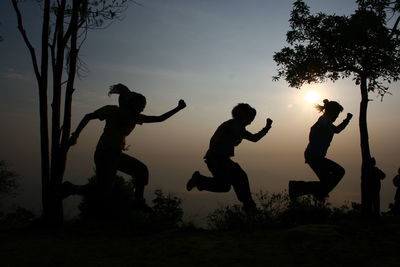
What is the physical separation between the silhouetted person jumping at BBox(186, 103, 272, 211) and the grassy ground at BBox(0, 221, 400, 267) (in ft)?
2.83

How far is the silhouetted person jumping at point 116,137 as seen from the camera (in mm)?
6402

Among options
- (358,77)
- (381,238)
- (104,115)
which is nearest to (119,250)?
(104,115)

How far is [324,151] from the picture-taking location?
26.9 feet

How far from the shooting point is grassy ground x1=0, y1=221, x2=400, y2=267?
15.2ft

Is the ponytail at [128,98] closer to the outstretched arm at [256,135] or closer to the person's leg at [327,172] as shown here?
the outstretched arm at [256,135]

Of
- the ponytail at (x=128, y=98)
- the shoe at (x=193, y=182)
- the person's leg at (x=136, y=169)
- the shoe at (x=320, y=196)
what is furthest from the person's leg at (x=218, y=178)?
the shoe at (x=320, y=196)

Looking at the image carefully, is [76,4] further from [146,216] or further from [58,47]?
[146,216]

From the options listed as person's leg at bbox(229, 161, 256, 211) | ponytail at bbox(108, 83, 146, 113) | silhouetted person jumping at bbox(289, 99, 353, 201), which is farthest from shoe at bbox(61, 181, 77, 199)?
silhouetted person jumping at bbox(289, 99, 353, 201)

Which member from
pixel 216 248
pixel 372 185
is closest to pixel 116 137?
pixel 216 248

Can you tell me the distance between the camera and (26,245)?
587 centimetres

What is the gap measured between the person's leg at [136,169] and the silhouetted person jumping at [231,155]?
4.17 ft

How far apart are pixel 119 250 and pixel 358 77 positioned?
28.4 feet

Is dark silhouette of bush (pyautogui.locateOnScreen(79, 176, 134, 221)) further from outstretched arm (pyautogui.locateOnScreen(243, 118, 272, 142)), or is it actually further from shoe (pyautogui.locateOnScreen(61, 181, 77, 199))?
outstretched arm (pyautogui.locateOnScreen(243, 118, 272, 142))

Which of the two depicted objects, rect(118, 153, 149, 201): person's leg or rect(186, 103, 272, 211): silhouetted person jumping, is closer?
rect(118, 153, 149, 201): person's leg
